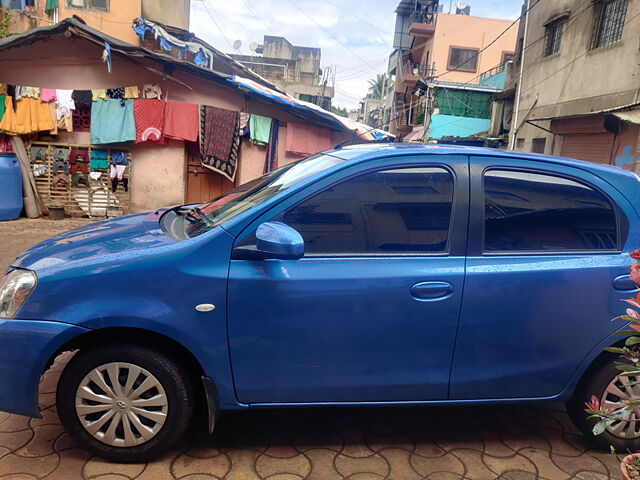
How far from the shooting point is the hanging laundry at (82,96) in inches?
388

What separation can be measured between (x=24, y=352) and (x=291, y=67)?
129 ft

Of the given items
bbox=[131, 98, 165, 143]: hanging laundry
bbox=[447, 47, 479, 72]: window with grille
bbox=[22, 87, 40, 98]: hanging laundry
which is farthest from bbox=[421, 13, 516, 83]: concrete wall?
bbox=[22, 87, 40, 98]: hanging laundry

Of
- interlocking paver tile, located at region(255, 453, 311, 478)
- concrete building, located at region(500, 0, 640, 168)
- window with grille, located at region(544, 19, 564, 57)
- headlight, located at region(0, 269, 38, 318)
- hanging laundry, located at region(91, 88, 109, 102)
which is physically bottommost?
interlocking paver tile, located at region(255, 453, 311, 478)

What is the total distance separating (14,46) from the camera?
364 inches

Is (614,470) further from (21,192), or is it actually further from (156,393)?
(21,192)

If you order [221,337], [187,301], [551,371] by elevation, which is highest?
[187,301]

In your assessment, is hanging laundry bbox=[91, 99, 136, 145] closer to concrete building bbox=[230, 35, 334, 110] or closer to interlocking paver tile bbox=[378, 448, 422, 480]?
interlocking paver tile bbox=[378, 448, 422, 480]

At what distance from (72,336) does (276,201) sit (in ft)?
3.79

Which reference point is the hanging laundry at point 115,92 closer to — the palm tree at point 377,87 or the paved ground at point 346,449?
the paved ground at point 346,449

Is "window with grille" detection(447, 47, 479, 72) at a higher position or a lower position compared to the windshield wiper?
higher

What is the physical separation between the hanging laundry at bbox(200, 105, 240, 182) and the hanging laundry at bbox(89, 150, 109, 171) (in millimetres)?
1999

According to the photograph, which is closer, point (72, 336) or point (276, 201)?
point (72, 336)

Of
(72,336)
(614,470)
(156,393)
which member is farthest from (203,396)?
(614,470)

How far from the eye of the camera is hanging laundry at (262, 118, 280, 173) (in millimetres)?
11141
